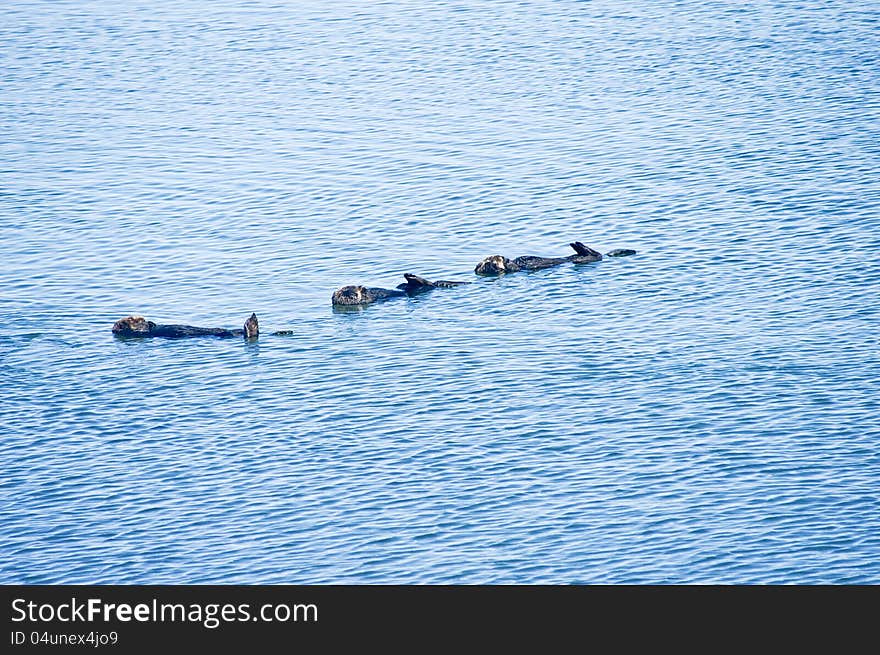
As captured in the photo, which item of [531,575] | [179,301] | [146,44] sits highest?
[146,44]

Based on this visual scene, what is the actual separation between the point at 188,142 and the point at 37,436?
28218mm

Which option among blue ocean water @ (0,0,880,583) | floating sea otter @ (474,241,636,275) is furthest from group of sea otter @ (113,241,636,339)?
blue ocean water @ (0,0,880,583)

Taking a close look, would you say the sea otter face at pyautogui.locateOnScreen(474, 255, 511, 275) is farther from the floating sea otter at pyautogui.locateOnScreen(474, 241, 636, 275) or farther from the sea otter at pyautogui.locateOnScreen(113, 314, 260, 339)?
the sea otter at pyautogui.locateOnScreen(113, 314, 260, 339)

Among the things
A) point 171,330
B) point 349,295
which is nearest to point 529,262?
point 349,295

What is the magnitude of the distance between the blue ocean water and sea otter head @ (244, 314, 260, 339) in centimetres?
38

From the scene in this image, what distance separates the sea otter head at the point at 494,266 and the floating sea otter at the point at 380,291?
95 centimetres

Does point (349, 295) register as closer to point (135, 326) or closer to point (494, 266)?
point (494, 266)

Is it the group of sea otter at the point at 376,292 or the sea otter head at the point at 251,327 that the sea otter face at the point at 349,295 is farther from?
the sea otter head at the point at 251,327

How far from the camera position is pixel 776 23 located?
207 feet

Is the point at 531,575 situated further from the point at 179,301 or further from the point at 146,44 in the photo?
the point at 146,44

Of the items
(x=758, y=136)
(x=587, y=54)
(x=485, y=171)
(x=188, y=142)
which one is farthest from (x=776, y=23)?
(x=188, y=142)

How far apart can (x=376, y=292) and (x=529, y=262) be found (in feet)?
13.8

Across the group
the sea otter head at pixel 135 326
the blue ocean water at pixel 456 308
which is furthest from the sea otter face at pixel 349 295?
the sea otter head at pixel 135 326

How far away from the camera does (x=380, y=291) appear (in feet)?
116
